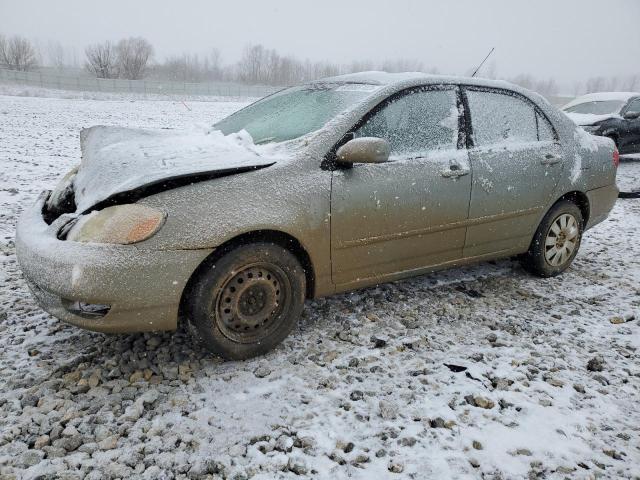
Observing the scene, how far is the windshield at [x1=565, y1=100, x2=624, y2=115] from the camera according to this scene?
10.5 metres

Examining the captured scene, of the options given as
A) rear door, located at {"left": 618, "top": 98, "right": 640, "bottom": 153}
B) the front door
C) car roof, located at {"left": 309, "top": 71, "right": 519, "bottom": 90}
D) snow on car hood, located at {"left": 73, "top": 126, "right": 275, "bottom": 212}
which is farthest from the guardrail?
the front door

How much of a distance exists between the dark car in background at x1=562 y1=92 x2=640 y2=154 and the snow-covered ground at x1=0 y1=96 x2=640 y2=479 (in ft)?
25.9

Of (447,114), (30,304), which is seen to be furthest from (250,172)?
(30,304)

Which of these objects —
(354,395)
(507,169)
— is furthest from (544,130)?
(354,395)

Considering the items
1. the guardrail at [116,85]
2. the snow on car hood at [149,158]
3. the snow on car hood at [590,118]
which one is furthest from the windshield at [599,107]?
the guardrail at [116,85]

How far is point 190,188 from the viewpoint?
2391mm

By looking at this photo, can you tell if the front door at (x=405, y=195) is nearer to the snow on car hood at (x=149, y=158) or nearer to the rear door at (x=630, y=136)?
the snow on car hood at (x=149, y=158)

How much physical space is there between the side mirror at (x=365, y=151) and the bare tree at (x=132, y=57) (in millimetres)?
75204

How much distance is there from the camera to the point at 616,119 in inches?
398

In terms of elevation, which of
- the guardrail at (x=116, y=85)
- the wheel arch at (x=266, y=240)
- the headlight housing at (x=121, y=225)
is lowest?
the wheel arch at (x=266, y=240)

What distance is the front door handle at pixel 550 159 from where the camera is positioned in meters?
3.65

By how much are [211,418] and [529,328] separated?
2.23m

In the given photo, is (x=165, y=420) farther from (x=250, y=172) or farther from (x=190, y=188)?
(x=250, y=172)

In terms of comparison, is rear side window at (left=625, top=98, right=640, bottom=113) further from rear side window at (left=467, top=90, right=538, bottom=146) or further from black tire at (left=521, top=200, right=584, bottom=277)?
rear side window at (left=467, top=90, right=538, bottom=146)
